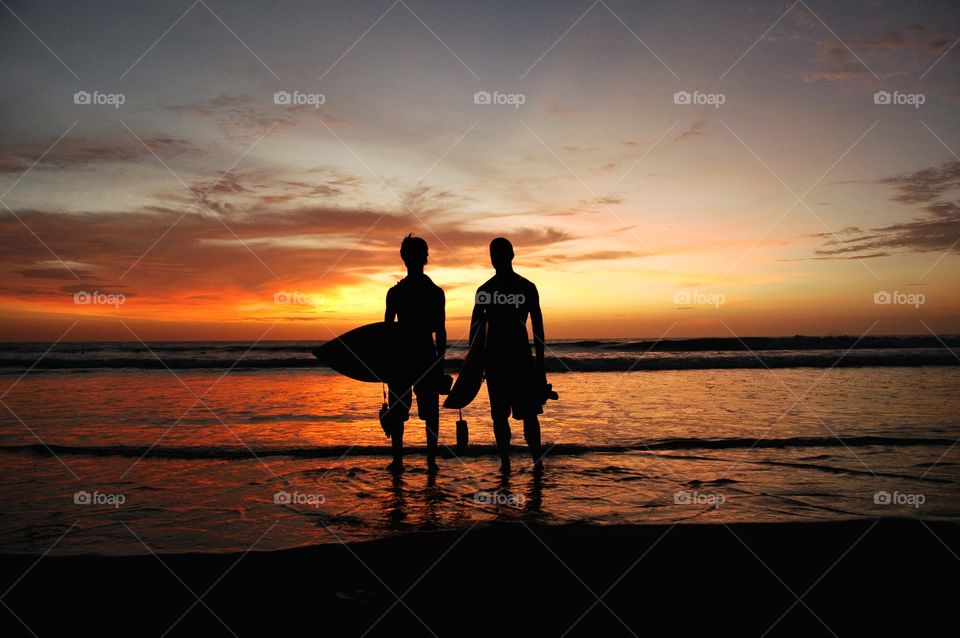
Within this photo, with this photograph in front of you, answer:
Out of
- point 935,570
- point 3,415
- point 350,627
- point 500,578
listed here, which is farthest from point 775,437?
point 3,415

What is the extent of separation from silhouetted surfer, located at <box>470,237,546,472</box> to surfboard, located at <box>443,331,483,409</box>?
14 centimetres

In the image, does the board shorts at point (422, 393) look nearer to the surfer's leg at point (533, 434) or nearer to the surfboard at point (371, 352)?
the surfboard at point (371, 352)

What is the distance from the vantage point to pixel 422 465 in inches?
293

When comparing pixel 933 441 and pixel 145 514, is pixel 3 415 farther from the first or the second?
pixel 933 441

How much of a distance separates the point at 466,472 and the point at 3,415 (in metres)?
10.2

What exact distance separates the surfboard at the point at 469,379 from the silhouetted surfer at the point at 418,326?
8.6 inches

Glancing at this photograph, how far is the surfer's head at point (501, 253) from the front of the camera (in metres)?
6.43

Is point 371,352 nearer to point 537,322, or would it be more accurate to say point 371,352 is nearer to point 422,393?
point 422,393

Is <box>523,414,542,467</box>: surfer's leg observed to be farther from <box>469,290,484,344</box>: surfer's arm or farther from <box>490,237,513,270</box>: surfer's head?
<box>490,237,513,270</box>: surfer's head

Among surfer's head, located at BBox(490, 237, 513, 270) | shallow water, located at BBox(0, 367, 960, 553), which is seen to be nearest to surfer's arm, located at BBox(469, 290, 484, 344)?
surfer's head, located at BBox(490, 237, 513, 270)

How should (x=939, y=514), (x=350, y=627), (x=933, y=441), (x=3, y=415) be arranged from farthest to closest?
(x=3, y=415)
(x=933, y=441)
(x=939, y=514)
(x=350, y=627)

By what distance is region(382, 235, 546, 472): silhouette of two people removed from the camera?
6.52 meters

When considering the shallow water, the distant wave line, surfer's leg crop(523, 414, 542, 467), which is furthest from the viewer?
the distant wave line

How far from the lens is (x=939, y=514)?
206 inches
